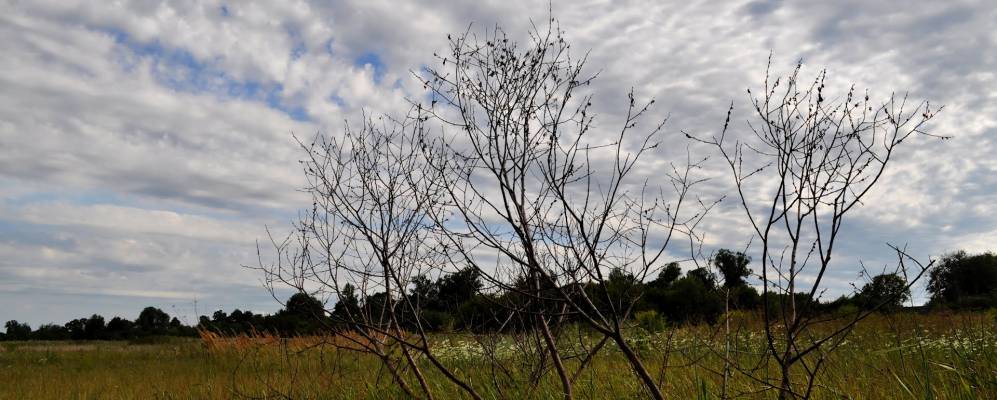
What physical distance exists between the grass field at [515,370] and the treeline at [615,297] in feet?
1.31

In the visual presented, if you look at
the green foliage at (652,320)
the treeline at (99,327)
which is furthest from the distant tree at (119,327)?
the green foliage at (652,320)

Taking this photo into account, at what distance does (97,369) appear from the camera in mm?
11125

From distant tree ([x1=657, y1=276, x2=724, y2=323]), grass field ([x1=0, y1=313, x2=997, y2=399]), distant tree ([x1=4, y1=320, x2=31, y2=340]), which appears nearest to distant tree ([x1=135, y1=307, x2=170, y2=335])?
distant tree ([x1=4, y1=320, x2=31, y2=340])

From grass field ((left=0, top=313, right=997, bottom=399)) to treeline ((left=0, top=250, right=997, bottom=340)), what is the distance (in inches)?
15.7

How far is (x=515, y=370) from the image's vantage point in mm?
6855

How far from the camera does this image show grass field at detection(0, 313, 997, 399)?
14.8 feet

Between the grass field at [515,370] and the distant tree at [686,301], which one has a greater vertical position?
the distant tree at [686,301]

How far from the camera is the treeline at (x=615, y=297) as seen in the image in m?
3.89

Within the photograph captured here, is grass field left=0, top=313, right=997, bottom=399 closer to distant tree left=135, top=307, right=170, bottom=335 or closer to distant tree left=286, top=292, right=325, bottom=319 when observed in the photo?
distant tree left=286, top=292, right=325, bottom=319

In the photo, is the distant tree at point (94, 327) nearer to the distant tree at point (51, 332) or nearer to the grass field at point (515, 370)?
the distant tree at point (51, 332)

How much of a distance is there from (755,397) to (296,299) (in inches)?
145

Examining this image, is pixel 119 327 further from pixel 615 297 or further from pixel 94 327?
pixel 615 297

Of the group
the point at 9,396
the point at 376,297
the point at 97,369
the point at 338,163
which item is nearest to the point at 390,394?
the point at 376,297

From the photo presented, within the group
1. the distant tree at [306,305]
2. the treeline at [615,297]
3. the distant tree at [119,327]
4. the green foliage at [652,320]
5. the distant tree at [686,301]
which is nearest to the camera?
the treeline at [615,297]
